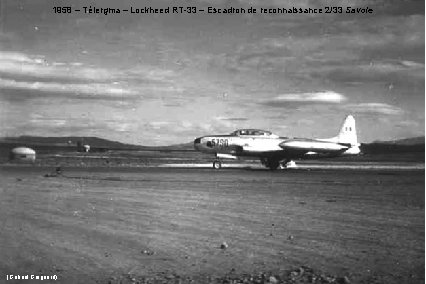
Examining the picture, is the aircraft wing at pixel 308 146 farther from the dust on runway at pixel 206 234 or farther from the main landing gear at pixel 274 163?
the dust on runway at pixel 206 234

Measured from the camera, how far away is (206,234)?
Answer: 906 cm

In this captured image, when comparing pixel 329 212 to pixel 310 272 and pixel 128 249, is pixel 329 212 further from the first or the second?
pixel 128 249

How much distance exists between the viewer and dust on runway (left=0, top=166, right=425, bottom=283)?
7.21 m

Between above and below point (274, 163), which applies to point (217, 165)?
below

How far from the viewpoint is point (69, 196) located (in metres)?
14.0

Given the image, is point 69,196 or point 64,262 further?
point 69,196

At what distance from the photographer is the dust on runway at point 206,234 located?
7207mm

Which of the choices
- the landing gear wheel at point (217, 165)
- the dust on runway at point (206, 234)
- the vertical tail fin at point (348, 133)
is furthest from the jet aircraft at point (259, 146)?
the dust on runway at point (206, 234)

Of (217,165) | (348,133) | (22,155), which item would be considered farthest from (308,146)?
(22,155)

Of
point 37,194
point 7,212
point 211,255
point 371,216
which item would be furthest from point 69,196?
point 371,216

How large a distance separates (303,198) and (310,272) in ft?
24.0

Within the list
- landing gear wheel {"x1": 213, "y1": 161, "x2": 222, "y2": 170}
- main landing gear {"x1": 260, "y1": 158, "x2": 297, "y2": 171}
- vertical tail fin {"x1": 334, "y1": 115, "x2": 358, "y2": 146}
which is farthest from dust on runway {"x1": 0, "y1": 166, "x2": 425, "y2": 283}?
vertical tail fin {"x1": 334, "y1": 115, "x2": 358, "y2": 146}

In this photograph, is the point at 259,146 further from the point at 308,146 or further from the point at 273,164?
the point at 308,146

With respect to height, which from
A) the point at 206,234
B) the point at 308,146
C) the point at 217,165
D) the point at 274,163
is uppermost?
the point at 308,146
